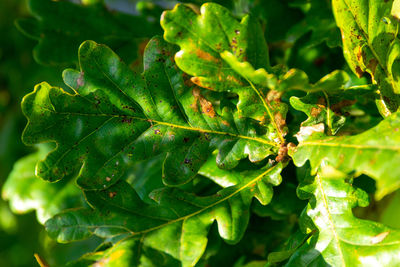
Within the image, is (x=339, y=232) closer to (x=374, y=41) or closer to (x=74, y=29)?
(x=374, y=41)

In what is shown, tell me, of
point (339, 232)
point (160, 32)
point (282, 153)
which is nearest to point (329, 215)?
point (339, 232)

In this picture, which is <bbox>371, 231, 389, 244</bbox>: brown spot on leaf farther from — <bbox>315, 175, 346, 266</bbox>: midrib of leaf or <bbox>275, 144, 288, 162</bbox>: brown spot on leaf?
<bbox>275, 144, 288, 162</bbox>: brown spot on leaf

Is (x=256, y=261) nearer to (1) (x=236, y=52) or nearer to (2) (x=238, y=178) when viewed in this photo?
(2) (x=238, y=178)

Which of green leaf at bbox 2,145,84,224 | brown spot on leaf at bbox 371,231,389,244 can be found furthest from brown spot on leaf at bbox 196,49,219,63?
green leaf at bbox 2,145,84,224

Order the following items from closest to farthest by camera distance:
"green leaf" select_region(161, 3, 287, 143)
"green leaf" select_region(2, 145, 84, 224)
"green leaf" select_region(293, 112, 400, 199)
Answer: "green leaf" select_region(293, 112, 400, 199), "green leaf" select_region(161, 3, 287, 143), "green leaf" select_region(2, 145, 84, 224)

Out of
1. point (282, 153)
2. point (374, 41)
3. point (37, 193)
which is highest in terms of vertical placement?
point (374, 41)

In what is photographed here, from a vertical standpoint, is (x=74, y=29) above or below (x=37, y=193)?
above

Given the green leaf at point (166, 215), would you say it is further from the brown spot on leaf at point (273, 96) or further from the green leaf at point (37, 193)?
the green leaf at point (37, 193)
